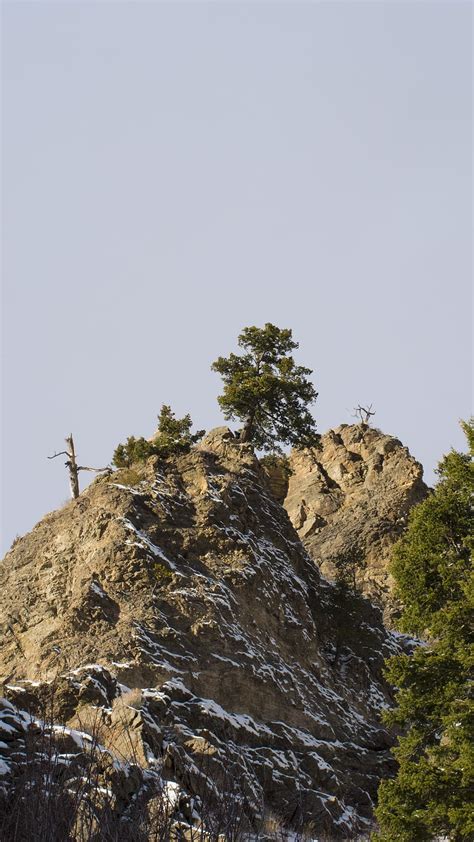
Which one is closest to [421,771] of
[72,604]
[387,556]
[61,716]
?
[61,716]

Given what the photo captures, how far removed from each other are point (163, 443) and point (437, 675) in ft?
62.1

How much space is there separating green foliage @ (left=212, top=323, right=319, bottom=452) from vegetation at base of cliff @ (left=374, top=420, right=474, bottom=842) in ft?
51.5

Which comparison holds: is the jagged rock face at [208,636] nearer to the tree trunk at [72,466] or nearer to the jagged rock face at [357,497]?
the tree trunk at [72,466]

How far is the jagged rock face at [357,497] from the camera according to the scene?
6469cm

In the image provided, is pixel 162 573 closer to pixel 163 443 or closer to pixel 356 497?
pixel 163 443

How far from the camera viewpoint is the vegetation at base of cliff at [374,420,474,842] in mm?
33562

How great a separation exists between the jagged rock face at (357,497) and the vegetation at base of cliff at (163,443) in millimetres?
11152

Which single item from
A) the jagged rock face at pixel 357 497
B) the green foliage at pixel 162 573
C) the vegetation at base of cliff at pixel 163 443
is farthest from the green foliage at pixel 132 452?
the jagged rock face at pixel 357 497

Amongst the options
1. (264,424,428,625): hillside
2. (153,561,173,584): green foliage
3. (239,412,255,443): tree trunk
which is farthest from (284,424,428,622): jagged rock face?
(153,561,173,584): green foliage

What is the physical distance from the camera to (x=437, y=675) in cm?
3612

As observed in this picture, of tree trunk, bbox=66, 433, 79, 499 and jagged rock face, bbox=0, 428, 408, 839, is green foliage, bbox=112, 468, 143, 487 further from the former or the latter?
tree trunk, bbox=66, 433, 79, 499

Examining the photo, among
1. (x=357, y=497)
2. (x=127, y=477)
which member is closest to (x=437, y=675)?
(x=127, y=477)

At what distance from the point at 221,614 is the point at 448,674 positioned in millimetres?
9397

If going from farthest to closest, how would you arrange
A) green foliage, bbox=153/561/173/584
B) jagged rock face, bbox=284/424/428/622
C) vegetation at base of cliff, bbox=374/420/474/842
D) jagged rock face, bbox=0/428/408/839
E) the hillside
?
jagged rock face, bbox=284/424/428/622, the hillside, green foliage, bbox=153/561/173/584, jagged rock face, bbox=0/428/408/839, vegetation at base of cliff, bbox=374/420/474/842
